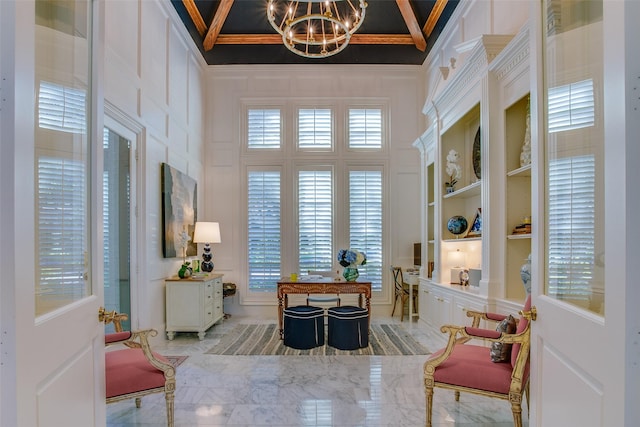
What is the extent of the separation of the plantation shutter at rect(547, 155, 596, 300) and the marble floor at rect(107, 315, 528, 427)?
5.44ft

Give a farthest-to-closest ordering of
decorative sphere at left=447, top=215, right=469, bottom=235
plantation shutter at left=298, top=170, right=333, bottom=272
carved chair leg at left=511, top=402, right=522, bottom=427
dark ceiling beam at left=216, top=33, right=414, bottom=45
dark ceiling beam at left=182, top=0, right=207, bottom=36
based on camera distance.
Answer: plantation shutter at left=298, top=170, right=333, bottom=272
dark ceiling beam at left=216, top=33, right=414, bottom=45
dark ceiling beam at left=182, top=0, right=207, bottom=36
decorative sphere at left=447, top=215, right=469, bottom=235
carved chair leg at left=511, top=402, right=522, bottom=427

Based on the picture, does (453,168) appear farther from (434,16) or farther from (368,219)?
(434,16)

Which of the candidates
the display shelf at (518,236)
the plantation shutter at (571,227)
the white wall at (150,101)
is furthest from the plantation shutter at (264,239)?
the plantation shutter at (571,227)

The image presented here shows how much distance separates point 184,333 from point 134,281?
1390 millimetres

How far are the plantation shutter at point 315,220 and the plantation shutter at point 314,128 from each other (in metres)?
0.49

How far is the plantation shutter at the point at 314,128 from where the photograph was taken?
698cm

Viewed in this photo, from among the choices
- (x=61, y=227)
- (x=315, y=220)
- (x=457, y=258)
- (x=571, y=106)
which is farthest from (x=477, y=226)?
(x=61, y=227)

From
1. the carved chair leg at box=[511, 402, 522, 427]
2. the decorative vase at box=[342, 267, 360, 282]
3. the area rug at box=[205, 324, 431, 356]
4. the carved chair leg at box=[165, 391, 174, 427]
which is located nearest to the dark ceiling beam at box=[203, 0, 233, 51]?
the decorative vase at box=[342, 267, 360, 282]

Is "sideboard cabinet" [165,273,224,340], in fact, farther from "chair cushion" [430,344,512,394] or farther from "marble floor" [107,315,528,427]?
"chair cushion" [430,344,512,394]

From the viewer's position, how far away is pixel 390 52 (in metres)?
6.84

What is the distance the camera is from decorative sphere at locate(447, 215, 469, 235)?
4.93 meters

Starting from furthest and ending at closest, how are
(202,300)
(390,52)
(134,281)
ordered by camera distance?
(390,52) → (202,300) → (134,281)
